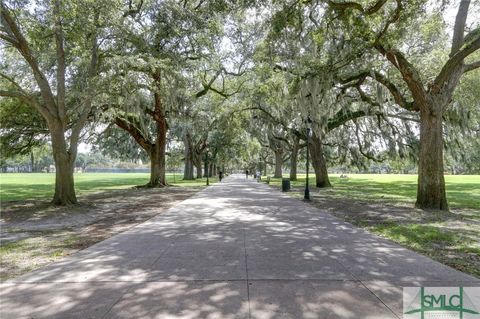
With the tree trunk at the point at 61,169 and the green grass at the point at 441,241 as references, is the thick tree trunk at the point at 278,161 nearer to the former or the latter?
the tree trunk at the point at 61,169

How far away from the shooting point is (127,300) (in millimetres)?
4414

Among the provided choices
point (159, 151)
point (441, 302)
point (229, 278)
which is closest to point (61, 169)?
point (229, 278)

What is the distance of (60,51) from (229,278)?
13131mm

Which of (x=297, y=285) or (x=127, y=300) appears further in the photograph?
(x=297, y=285)

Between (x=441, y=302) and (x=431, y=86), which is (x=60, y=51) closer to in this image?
(x=431, y=86)

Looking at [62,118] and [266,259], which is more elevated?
[62,118]

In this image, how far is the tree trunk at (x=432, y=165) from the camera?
13.5 metres

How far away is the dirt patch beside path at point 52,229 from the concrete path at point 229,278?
598 mm

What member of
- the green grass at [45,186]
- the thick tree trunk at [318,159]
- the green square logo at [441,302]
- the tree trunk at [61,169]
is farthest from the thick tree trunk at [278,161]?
the green square logo at [441,302]

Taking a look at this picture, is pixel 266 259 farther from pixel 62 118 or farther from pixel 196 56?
pixel 196 56

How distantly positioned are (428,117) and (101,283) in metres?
12.8

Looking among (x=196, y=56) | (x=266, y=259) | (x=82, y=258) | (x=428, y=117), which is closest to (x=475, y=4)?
(x=428, y=117)

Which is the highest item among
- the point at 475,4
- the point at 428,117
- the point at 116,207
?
the point at 475,4

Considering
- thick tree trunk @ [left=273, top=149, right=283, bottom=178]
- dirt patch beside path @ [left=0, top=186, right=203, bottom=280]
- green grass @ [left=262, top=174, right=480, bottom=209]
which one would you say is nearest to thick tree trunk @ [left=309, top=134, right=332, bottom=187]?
green grass @ [left=262, top=174, right=480, bottom=209]
